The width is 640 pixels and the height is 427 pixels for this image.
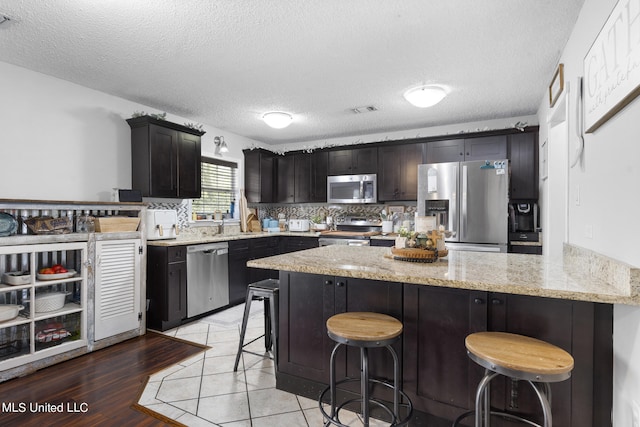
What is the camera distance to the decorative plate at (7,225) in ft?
8.30

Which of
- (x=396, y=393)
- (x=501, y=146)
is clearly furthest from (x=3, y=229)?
Answer: (x=501, y=146)

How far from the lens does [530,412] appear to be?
5.24ft

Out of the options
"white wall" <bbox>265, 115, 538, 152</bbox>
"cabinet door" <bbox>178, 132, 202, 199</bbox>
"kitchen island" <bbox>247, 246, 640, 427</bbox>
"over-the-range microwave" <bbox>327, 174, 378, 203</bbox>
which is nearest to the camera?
"kitchen island" <bbox>247, 246, 640, 427</bbox>

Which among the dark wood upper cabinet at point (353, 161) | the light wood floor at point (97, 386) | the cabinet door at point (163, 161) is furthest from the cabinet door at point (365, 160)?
the light wood floor at point (97, 386)

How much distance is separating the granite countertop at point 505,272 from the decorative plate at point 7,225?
2073 millimetres

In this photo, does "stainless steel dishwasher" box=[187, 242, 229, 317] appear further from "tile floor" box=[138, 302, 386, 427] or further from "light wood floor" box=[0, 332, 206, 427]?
"tile floor" box=[138, 302, 386, 427]

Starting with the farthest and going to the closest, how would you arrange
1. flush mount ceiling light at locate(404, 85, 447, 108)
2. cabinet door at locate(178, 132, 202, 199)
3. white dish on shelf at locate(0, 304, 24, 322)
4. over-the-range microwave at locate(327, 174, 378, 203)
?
1. over-the-range microwave at locate(327, 174, 378, 203)
2. cabinet door at locate(178, 132, 202, 199)
3. flush mount ceiling light at locate(404, 85, 447, 108)
4. white dish on shelf at locate(0, 304, 24, 322)

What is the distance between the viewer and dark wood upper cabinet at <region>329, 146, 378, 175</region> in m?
5.16

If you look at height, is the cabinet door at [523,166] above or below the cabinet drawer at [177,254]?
above

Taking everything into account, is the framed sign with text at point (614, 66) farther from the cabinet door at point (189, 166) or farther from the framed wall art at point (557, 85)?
the cabinet door at point (189, 166)

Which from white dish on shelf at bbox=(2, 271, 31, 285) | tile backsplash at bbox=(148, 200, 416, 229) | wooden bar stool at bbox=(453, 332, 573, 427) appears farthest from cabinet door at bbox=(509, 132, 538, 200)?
white dish on shelf at bbox=(2, 271, 31, 285)

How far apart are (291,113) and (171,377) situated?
3.22 m

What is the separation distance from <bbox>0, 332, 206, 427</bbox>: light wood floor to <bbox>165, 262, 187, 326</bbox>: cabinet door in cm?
39

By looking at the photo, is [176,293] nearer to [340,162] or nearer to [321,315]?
[321,315]
